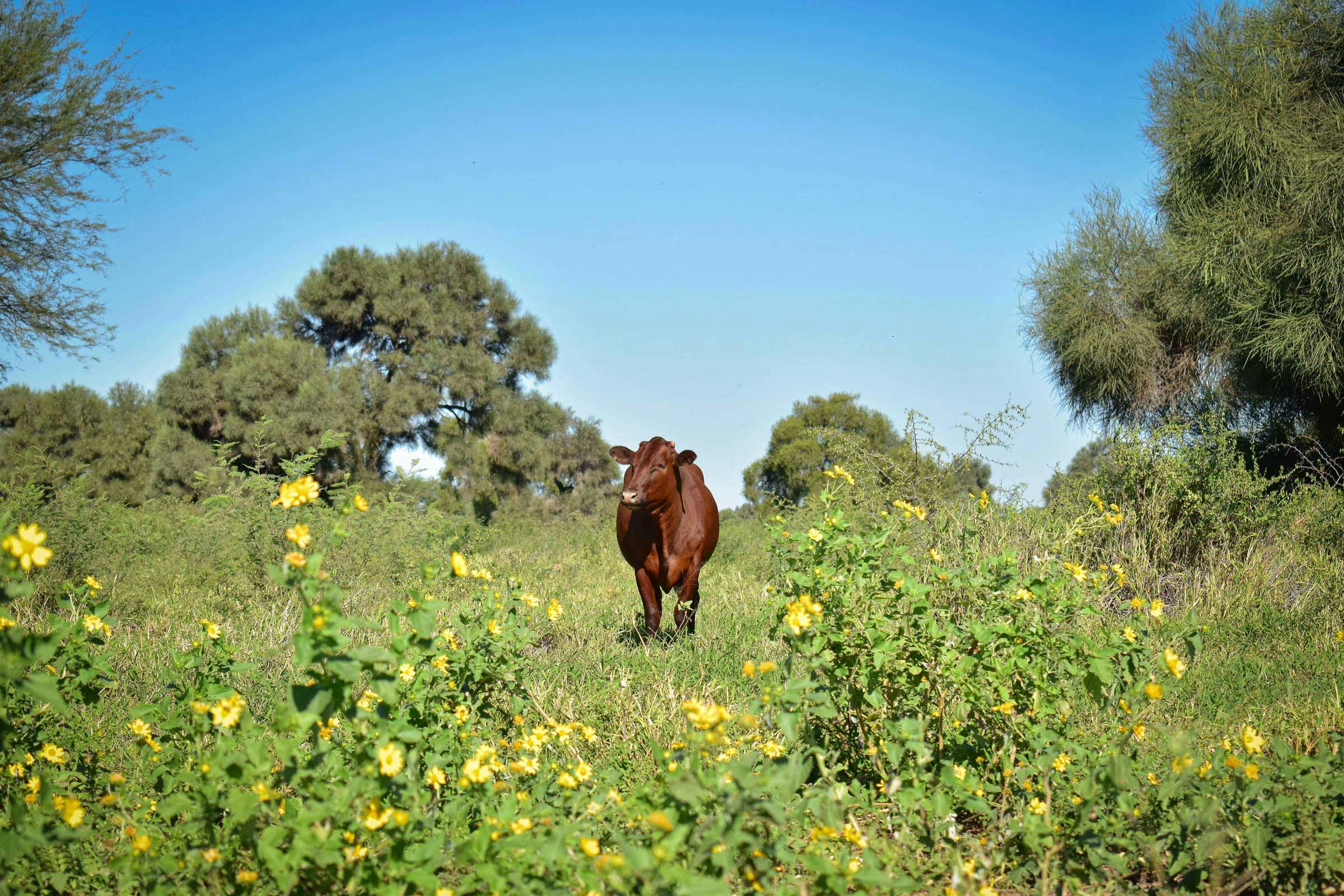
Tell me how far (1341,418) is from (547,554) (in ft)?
40.7

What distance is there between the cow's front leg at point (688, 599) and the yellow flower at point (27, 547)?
448 cm

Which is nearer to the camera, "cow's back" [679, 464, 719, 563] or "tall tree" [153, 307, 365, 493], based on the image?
"cow's back" [679, 464, 719, 563]

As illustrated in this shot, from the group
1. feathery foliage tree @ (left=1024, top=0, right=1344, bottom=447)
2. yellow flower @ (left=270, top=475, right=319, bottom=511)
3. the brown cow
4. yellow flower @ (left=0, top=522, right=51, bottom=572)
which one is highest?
feathery foliage tree @ (left=1024, top=0, right=1344, bottom=447)

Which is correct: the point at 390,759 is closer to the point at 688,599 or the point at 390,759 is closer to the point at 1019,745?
the point at 1019,745

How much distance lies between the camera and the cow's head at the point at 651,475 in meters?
5.93

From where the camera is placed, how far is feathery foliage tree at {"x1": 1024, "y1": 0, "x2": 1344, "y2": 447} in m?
12.0

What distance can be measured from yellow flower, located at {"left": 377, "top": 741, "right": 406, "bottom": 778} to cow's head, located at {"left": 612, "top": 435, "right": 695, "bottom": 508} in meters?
3.61

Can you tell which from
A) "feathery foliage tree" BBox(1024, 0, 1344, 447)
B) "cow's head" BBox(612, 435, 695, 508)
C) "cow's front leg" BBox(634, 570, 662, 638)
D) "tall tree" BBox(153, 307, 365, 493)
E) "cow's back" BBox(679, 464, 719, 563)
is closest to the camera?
"cow's head" BBox(612, 435, 695, 508)

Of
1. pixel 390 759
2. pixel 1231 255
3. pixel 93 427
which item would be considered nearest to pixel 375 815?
pixel 390 759

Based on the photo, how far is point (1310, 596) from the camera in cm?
681

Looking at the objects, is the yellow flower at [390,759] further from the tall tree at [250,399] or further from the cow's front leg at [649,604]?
the tall tree at [250,399]

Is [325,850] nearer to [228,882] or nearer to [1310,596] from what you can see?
[228,882]

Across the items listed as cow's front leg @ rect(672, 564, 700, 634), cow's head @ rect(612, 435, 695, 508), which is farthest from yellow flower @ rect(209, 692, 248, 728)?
cow's front leg @ rect(672, 564, 700, 634)

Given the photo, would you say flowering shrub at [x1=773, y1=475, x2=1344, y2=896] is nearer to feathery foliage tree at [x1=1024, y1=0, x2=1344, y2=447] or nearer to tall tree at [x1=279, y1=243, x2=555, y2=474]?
feathery foliage tree at [x1=1024, y1=0, x2=1344, y2=447]
